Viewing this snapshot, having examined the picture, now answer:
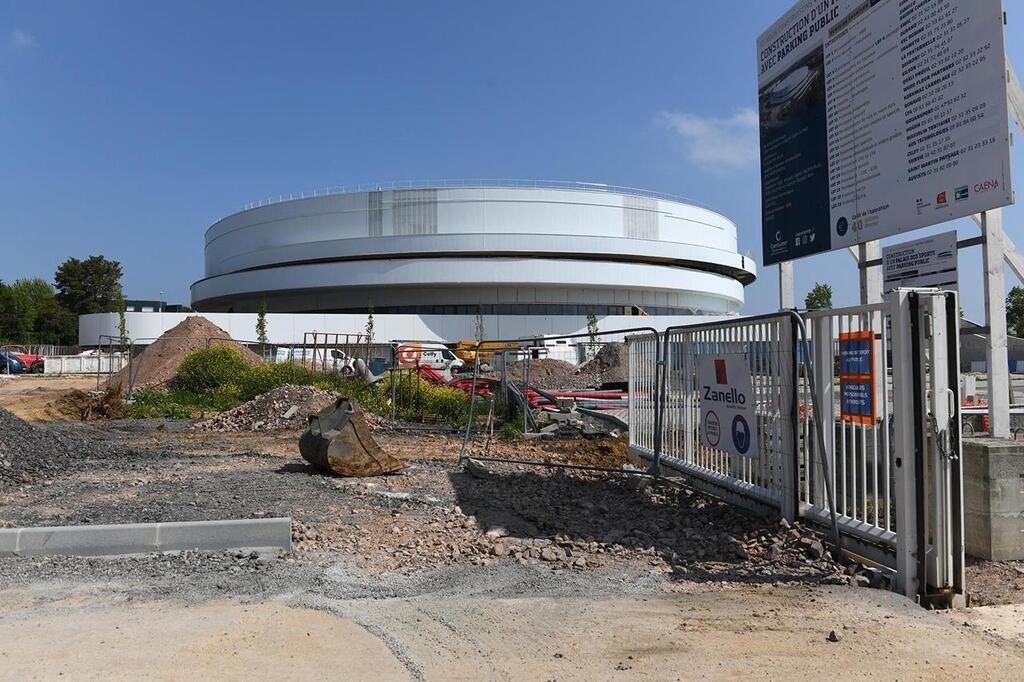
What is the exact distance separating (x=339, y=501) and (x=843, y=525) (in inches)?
195

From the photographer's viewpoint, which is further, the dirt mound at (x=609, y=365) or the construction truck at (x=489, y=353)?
the dirt mound at (x=609, y=365)

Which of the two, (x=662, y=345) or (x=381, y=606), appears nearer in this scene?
(x=381, y=606)

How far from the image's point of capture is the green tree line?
82.2 metres

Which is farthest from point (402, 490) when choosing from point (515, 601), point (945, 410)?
point (945, 410)

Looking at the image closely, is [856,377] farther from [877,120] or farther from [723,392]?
[877,120]

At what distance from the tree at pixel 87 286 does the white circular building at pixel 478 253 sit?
33533 millimetres

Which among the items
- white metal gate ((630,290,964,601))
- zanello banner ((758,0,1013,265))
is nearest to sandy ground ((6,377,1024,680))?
white metal gate ((630,290,964,601))

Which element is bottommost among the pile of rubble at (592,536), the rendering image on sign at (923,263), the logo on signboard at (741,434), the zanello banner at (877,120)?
the pile of rubble at (592,536)

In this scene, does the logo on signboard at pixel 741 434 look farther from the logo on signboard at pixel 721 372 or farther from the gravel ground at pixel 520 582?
the gravel ground at pixel 520 582

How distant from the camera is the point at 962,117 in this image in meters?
6.82

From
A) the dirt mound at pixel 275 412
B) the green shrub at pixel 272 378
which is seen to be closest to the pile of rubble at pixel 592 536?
the dirt mound at pixel 275 412

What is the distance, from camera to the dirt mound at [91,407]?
18172 millimetres

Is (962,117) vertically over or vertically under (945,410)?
over

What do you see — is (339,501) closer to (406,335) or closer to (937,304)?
(937,304)
